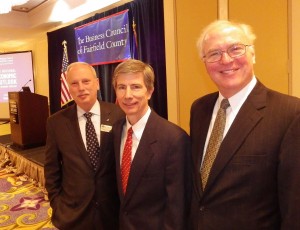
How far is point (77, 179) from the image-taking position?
1.71 m

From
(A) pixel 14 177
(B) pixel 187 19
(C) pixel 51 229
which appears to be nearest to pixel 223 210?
(C) pixel 51 229

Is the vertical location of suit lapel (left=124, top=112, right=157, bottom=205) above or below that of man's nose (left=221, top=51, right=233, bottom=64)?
below

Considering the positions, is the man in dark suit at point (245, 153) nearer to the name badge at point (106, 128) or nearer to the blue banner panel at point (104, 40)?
the name badge at point (106, 128)

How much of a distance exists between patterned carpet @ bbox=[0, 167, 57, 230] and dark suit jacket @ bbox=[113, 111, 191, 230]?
2.00m

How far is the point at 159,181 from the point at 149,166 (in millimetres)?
85

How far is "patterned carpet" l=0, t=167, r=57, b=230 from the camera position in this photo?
3.07 metres

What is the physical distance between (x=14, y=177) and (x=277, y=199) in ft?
14.3

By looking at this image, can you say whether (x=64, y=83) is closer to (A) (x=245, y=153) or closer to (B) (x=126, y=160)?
(B) (x=126, y=160)

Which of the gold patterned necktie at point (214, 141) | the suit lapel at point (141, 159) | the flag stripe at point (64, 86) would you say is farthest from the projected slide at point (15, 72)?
the gold patterned necktie at point (214, 141)

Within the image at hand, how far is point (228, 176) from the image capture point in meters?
1.14

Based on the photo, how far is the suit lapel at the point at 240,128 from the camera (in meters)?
1.13

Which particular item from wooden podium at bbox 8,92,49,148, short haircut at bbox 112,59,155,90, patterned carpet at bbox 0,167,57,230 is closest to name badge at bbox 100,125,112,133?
short haircut at bbox 112,59,155,90

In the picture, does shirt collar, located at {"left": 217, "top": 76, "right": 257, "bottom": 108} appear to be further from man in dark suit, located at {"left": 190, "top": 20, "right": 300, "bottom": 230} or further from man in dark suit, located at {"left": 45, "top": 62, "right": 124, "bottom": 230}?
man in dark suit, located at {"left": 45, "top": 62, "right": 124, "bottom": 230}

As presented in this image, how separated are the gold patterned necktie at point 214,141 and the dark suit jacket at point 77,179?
0.65 meters
